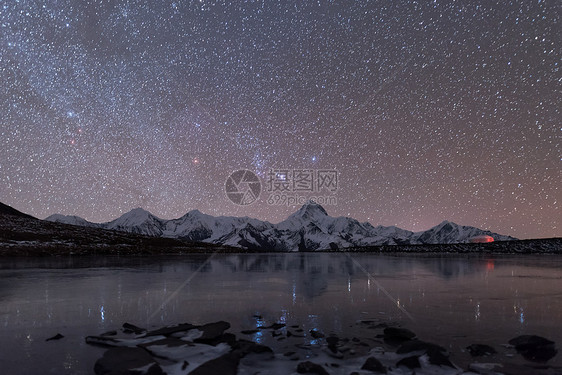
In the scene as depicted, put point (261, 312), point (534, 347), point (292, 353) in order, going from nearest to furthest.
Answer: point (292, 353)
point (534, 347)
point (261, 312)

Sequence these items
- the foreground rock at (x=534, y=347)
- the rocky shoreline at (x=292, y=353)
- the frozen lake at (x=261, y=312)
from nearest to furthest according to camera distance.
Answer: the rocky shoreline at (x=292, y=353), the foreground rock at (x=534, y=347), the frozen lake at (x=261, y=312)

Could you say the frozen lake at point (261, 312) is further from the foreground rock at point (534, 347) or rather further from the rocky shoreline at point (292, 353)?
the rocky shoreline at point (292, 353)

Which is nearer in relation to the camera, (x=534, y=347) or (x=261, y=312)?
(x=534, y=347)

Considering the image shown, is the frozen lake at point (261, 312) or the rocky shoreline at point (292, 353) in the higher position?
the rocky shoreline at point (292, 353)

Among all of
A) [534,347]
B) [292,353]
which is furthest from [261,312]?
[534,347]

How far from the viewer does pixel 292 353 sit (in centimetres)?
986

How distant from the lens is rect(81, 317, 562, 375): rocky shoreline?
8.46 m

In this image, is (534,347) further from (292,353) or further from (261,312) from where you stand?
(261,312)

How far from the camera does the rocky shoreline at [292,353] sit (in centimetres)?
846

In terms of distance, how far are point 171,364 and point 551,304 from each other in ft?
61.3

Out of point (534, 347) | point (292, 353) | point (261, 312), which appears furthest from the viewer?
point (261, 312)

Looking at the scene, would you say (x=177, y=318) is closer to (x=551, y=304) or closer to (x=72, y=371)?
(x=72, y=371)

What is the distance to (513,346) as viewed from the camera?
10.4m

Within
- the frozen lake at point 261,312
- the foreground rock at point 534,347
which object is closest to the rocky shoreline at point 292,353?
the foreground rock at point 534,347
